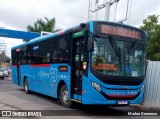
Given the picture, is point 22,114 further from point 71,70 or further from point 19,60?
point 19,60

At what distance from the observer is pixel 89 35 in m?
10.9

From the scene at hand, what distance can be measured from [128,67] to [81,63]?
1706 millimetres

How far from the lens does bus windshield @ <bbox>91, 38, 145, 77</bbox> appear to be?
35.4ft

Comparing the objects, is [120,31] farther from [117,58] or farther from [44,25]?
[44,25]

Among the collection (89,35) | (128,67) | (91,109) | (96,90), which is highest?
(89,35)

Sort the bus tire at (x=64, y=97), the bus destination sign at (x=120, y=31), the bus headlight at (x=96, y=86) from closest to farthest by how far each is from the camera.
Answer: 1. the bus headlight at (x=96, y=86)
2. the bus destination sign at (x=120, y=31)
3. the bus tire at (x=64, y=97)

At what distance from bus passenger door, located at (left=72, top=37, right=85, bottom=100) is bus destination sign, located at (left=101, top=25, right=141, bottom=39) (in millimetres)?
963

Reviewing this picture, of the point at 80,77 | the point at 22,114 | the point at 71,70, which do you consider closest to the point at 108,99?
the point at 80,77

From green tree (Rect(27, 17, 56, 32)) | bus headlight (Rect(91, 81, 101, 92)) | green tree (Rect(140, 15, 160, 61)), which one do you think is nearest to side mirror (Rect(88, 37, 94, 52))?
bus headlight (Rect(91, 81, 101, 92))

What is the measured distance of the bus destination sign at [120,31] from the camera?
11.2 metres

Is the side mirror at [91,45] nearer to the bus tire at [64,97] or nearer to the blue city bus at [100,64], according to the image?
the blue city bus at [100,64]

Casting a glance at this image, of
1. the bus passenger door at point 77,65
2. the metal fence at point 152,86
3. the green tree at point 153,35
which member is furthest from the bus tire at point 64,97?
the green tree at point 153,35

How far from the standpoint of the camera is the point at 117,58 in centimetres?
1110

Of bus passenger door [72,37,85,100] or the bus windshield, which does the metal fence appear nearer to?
the bus windshield
